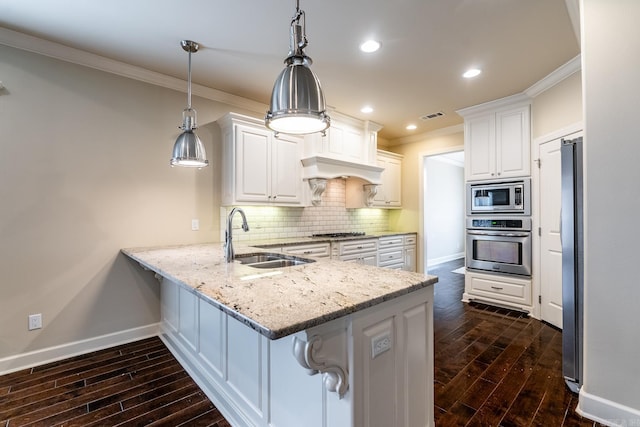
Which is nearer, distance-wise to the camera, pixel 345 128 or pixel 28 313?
pixel 28 313

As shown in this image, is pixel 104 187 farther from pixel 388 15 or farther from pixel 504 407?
pixel 504 407

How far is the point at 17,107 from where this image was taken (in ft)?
7.67

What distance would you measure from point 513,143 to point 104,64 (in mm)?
4512

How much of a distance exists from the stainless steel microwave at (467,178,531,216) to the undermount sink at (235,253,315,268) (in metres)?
2.89

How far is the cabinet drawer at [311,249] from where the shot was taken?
3.41m

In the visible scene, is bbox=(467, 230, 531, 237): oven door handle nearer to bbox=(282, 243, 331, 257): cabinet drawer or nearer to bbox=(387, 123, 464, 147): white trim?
bbox=(387, 123, 464, 147): white trim

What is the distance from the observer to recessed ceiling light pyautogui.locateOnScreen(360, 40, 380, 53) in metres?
2.44

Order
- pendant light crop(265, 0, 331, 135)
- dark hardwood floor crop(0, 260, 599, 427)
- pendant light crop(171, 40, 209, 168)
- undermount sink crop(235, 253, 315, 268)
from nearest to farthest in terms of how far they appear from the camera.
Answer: pendant light crop(265, 0, 331, 135)
dark hardwood floor crop(0, 260, 599, 427)
undermount sink crop(235, 253, 315, 268)
pendant light crop(171, 40, 209, 168)

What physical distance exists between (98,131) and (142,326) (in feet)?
6.30

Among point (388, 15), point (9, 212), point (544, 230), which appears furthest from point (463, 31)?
point (9, 212)

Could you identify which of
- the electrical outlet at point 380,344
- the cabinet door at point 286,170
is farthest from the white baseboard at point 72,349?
the electrical outlet at point 380,344

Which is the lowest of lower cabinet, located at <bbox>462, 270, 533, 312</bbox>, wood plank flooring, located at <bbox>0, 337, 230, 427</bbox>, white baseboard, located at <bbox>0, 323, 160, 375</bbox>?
wood plank flooring, located at <bbox>0, 337, 230, 427</bbox>

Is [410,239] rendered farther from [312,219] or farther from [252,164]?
[252,164]

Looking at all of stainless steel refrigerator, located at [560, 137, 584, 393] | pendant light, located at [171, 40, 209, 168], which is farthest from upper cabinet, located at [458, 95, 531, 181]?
pendant light, located at [171, 40, 209, 168]
